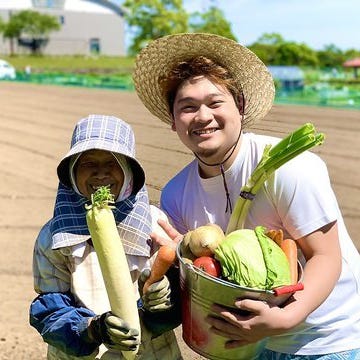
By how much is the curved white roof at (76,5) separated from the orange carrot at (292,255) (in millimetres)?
96585

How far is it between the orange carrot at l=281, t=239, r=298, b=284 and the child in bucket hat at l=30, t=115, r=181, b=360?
386 mm

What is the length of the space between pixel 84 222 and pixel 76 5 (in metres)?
99.4

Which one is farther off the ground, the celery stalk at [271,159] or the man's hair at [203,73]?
the man's hair at [203,73]

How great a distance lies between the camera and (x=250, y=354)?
217 cm

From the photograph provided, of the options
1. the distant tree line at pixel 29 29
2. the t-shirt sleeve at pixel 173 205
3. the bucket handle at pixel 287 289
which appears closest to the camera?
the bucket handle at pixel 287 289

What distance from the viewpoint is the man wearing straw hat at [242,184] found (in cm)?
216

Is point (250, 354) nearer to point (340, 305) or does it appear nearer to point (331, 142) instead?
point (340, 305)

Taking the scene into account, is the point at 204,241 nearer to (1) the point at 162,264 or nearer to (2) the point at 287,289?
(1) the point at 162,264

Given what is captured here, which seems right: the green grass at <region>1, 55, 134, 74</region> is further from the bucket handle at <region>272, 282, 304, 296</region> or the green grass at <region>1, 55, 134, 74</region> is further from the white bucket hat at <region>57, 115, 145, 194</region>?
the bucket handle at <region>272, 282, 304, 296</region>

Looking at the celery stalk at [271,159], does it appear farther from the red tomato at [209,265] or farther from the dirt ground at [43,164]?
the dirt ground at [43,164]

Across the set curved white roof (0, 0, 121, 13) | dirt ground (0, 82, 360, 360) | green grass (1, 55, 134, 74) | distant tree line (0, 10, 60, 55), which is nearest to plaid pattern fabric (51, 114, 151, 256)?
dirt ground (0, 82, 360, 360)

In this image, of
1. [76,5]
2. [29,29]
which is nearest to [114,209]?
[29,29]

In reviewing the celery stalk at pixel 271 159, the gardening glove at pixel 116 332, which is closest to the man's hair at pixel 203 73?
the celery stalk at pixel 271 159

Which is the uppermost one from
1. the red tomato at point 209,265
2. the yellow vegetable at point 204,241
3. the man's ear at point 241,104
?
the man's ear at point 241,104
